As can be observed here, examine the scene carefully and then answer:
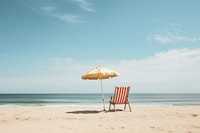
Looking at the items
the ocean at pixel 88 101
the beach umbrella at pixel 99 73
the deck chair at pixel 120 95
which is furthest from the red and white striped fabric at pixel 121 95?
the ocean at pixel 88 101

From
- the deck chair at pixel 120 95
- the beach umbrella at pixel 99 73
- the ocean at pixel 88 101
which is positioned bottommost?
the ocean at pixel 88 101

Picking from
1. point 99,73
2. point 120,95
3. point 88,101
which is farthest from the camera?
point 88,101

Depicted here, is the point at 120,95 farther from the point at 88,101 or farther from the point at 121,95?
the point at 88,101

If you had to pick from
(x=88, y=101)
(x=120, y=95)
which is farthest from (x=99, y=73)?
(x=88, y=101)

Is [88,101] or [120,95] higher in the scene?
[120,95]

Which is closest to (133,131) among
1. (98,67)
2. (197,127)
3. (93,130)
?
(93,130)

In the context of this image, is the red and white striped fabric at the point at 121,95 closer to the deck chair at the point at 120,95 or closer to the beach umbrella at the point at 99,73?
the deck chair at the point at 120,95

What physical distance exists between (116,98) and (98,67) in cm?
148

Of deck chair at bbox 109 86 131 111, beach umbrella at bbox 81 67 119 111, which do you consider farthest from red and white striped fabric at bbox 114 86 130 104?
beach umbrella at bbox 81 67 119 111

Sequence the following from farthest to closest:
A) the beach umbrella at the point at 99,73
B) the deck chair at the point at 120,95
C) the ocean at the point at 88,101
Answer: the ocean at the point at 88,101 → the beach umbrella at the point at 99,73 → the deck chair at the point at 120,95

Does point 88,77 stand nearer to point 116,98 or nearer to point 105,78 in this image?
point 105,78

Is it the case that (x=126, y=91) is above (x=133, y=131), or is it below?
above

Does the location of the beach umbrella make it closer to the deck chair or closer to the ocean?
the deck chair

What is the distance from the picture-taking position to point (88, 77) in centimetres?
993
